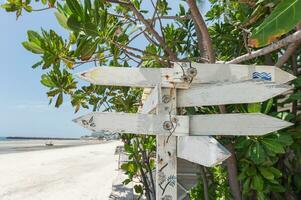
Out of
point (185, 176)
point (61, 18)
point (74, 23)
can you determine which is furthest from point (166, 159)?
point (185, 176)

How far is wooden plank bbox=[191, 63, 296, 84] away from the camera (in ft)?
5.66

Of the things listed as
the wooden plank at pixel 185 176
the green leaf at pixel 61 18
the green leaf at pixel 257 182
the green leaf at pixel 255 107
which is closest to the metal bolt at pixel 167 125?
the green leaf at pixel 255 107

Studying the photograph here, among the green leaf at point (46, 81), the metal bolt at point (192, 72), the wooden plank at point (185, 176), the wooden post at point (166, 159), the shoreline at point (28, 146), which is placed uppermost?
the green leaf at point (46, 81)

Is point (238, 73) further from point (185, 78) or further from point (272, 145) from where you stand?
point (272, 145)

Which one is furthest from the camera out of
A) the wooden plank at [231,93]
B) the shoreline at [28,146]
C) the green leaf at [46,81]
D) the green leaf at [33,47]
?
the shoreline at [28,146]

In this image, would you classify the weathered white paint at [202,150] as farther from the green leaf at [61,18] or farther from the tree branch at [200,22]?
the green leaf at [61,18]

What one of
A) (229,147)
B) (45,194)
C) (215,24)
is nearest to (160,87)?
(229,147)

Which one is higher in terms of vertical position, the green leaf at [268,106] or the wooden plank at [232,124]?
the green leaf at [268,106]

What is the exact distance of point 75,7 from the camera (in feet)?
6.81

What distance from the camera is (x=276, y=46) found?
1904 mm

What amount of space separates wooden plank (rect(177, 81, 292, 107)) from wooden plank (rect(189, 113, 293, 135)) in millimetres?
76

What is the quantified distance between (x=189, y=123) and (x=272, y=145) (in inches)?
20.9

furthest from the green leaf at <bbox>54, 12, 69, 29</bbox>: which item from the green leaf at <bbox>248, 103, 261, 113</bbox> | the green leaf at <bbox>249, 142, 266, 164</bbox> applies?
the green leaf at <bbox>249, 142, 266, 164</bbox>

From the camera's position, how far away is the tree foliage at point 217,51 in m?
1.95
